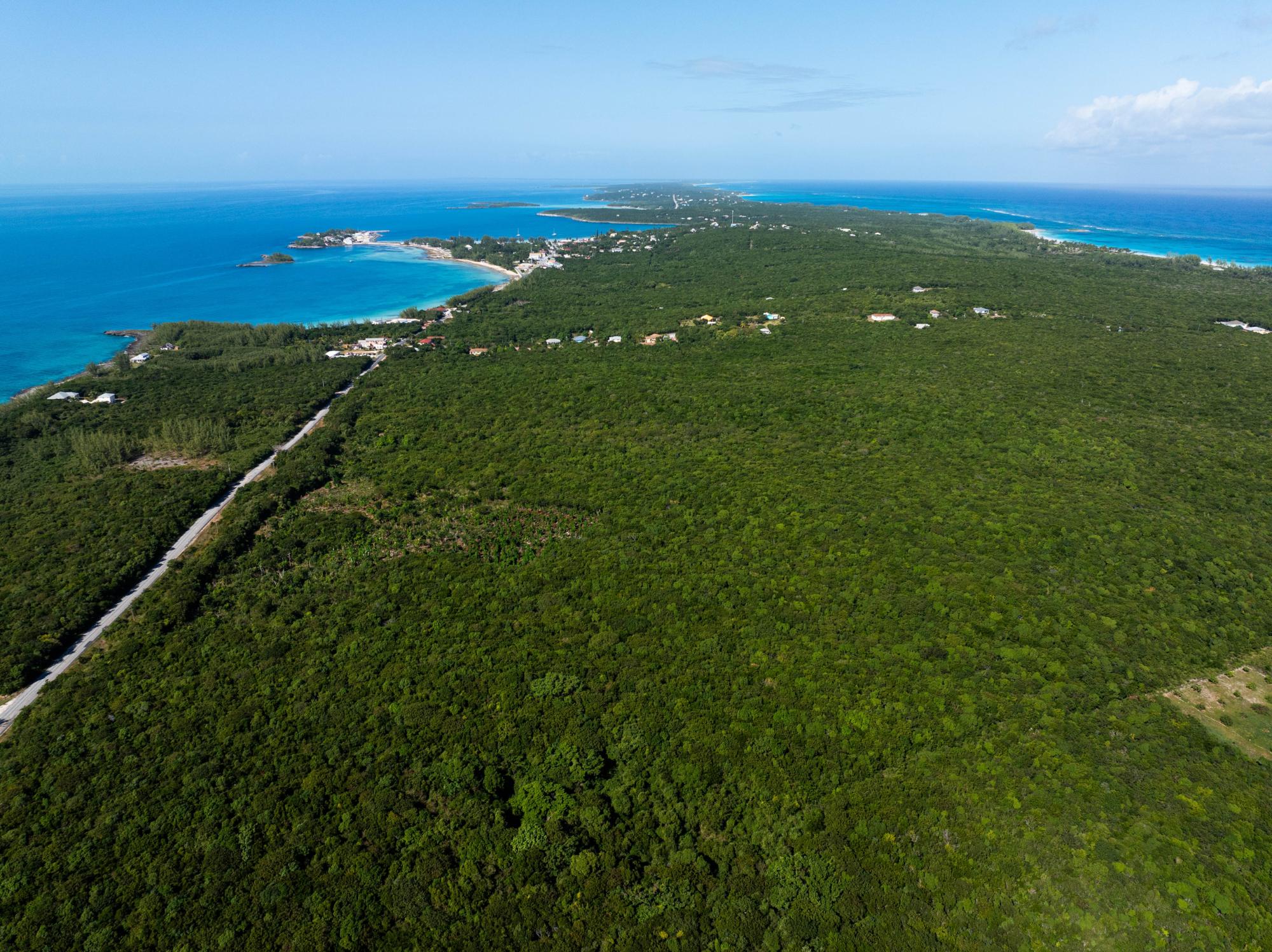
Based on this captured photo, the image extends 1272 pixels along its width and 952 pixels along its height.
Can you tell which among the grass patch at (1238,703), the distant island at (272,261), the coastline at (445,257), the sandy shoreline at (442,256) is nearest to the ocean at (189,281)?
the distant island at (272,261)

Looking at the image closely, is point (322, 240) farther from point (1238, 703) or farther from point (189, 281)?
point (1238, 703)

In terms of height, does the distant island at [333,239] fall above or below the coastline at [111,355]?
above

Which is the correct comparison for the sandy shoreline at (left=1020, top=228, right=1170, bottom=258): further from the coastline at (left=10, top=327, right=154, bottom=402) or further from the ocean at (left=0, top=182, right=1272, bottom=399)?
the coastline at (left=10, top=327, right=154, bottom=402)

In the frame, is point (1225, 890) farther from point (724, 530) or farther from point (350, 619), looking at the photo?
point (350, 619)

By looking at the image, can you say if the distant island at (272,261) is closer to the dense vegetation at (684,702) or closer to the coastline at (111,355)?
the coastline at (111,355)

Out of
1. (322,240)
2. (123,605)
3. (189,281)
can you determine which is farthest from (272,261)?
(123,605)

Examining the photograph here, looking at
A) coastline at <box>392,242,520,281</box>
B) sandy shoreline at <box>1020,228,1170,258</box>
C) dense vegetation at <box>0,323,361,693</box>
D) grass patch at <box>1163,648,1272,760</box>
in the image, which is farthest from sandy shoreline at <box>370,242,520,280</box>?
sandy shoreline at <box>1020,228,1170,258</box>
